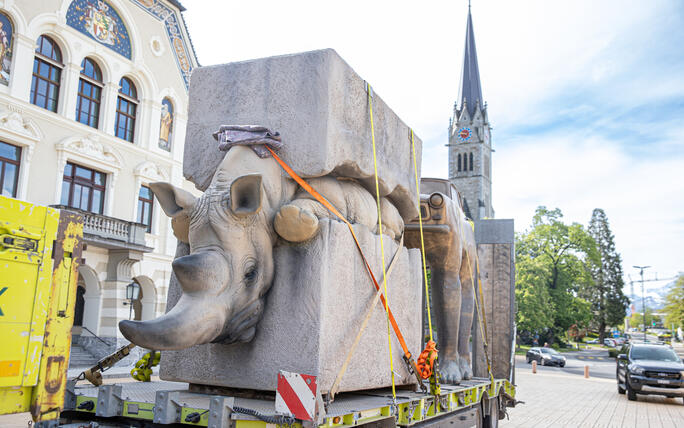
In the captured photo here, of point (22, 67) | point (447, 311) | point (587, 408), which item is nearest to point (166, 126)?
point (22, 67)

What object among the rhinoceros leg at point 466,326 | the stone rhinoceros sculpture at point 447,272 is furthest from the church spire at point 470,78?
the stone rhinoceros sculpture at point 447,272

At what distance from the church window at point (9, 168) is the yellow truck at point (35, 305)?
16.4 meters

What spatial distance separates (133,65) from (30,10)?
13.7 ft

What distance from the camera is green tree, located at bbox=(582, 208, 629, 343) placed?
215 ft

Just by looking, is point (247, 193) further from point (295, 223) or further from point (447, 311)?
point (447, 311)

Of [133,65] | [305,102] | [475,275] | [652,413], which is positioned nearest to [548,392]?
[652,413]

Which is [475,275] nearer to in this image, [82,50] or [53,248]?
[53,248]

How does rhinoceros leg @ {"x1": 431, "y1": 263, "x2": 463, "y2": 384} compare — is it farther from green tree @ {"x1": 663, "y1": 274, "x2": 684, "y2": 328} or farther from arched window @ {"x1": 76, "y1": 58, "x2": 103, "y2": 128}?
green tree @ {"x1": 663, "y1": 274, "x2": 684, "y2": 328}

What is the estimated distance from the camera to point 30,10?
18.5 meters

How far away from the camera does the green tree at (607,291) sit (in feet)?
215

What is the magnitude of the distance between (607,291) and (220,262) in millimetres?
70217

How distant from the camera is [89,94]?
20859 mm

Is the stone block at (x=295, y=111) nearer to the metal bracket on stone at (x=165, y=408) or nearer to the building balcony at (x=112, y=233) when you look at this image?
the metal bracket on stone at (x=165, y=408)

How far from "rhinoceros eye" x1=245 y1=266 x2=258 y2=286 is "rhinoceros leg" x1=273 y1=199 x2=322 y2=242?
32cm
